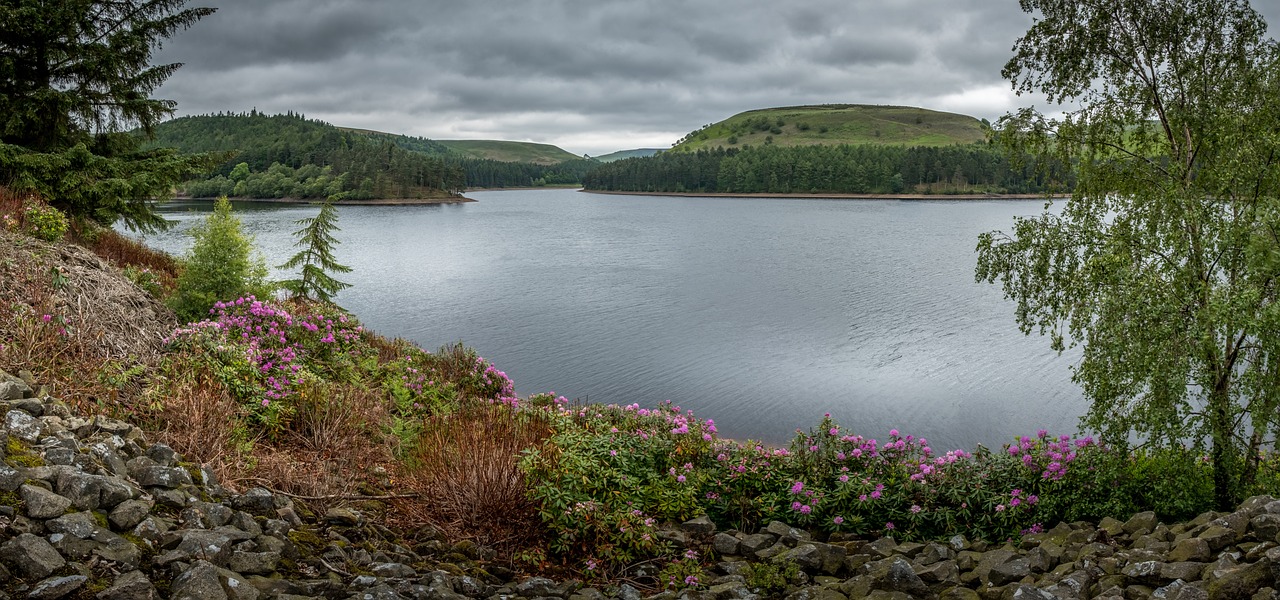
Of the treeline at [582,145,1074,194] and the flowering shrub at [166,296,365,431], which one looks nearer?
the flowering shrub at [166,296,365,431]

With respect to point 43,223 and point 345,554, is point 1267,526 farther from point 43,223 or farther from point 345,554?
point 43,223

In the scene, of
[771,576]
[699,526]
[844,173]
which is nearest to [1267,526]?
[771,576]

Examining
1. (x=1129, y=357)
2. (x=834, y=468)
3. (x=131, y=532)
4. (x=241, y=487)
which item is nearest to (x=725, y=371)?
(x=834, y=468)

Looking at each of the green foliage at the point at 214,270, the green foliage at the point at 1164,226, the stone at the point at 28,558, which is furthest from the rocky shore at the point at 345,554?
the green foliage at the point at 214,270

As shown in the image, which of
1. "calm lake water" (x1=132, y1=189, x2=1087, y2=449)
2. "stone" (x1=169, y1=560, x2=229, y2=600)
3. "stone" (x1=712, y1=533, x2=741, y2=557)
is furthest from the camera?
"calm lake water" (x1=132, y1=189, x2=1087, y2=449)

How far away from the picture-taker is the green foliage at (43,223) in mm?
10398

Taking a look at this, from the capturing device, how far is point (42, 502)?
4578 millimetres

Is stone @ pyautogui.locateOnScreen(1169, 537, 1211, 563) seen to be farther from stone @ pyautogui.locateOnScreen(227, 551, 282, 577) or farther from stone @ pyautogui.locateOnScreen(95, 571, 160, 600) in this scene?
stone @ pyautogui.locateOnScreen(95, 571, 160, 600)

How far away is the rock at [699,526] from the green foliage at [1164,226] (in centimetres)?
498

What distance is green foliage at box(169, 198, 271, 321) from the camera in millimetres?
11656

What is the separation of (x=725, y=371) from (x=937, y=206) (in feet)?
310

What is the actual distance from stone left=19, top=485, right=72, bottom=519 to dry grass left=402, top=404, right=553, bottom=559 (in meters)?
2.81

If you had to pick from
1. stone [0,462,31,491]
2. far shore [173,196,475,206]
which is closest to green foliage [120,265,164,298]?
stone [0,462,31,491]

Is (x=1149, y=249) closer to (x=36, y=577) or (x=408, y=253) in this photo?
(x=36, y=577)
